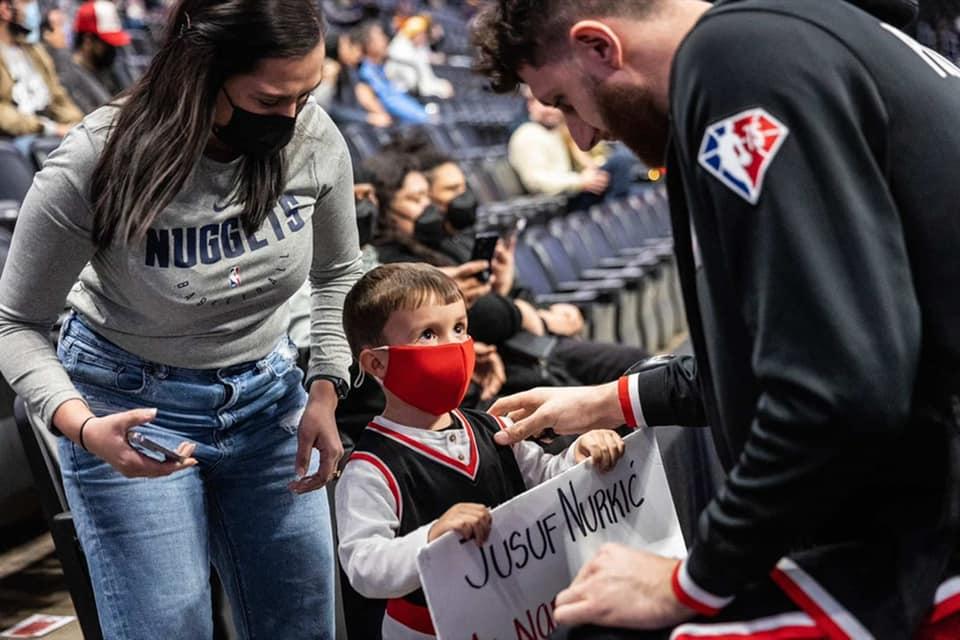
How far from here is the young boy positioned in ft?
5.55

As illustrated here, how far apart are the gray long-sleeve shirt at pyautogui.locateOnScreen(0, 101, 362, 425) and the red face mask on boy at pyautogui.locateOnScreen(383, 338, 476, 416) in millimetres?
215

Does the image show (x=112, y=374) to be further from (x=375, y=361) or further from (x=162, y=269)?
(x=375, y=361)

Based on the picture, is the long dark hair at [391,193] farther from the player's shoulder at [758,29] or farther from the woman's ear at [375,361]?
the player's shoulder at [758,29]

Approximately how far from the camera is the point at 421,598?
5.65 feet

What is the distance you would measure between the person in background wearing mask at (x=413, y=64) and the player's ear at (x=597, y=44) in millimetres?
10158

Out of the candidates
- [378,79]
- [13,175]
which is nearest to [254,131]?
[13,175]

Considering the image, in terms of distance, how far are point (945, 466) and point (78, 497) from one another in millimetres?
1233

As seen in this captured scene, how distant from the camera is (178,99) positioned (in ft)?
5.49

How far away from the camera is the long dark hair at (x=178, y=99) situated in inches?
64.5

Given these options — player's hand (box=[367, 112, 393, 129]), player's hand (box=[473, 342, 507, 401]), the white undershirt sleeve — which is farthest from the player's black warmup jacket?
player's hand (box=[367, 112, 393, 129])

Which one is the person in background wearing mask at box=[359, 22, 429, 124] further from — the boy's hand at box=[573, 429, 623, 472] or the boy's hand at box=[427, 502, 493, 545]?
the boy's hand at box=[427, 502, 493, 545]

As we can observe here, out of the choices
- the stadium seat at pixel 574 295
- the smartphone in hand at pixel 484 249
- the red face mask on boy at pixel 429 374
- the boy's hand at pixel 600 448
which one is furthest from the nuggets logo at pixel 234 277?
the stadium seat at pixel 574 295

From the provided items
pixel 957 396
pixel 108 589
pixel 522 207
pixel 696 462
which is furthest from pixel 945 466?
pixel 522 207

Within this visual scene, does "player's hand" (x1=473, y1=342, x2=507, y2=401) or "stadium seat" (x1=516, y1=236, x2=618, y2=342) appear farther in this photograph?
"stadium seat" (x1=516, y1=236, x2=618, y2=342)
